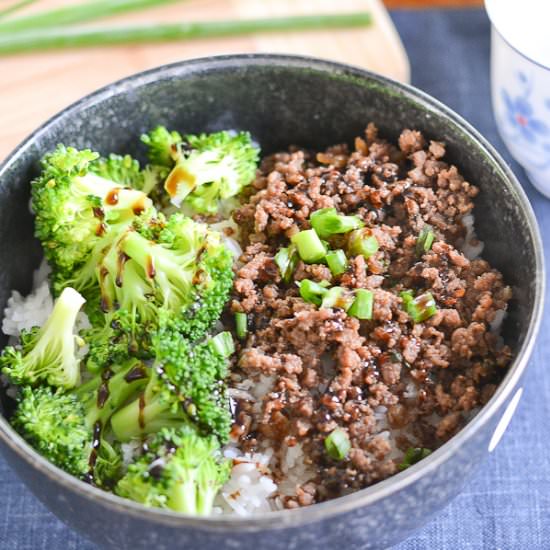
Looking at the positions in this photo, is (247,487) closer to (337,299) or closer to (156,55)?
(337,299)

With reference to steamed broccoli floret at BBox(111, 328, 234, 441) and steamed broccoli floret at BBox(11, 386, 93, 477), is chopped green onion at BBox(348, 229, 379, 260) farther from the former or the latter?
steamed broccoli floret at BBox(11, 386, 93, 477)

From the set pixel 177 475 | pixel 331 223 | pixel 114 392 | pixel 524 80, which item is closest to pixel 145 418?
pixel 114 392

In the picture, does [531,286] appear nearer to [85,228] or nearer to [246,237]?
[246,237]

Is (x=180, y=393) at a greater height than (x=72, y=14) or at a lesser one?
lesser

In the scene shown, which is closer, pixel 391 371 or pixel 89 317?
pixel 391 371

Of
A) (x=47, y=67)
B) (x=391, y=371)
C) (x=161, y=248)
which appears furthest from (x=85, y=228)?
(x=47, y=67)

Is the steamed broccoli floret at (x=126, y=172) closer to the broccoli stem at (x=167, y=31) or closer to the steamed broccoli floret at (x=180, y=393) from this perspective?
the steamed broccoli floret at (x=180, y=393)
